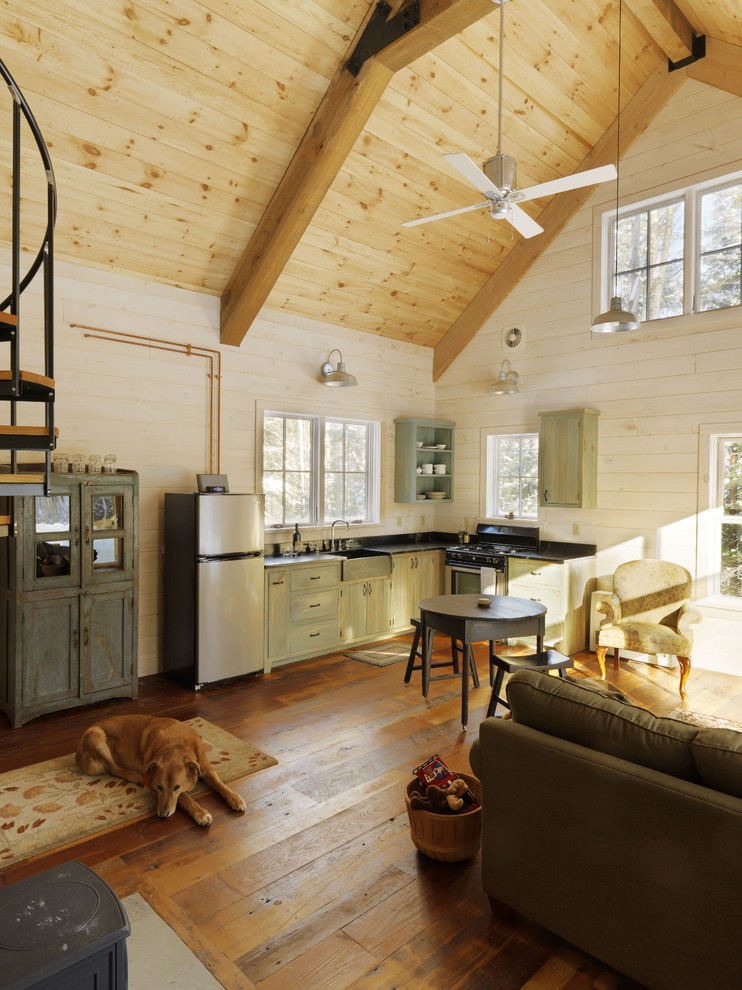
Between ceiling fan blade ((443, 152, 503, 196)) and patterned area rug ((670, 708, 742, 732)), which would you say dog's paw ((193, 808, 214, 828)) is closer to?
patterned area rug ((670, 708, 742, 732))

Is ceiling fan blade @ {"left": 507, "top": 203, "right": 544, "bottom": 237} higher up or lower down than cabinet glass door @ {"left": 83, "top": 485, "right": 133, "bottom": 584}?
higher up

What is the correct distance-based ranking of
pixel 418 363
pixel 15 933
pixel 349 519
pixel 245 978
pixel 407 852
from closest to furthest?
pixel 15 933 → pixel 245 978 → pixel 407 852 → pixel 349 519 → pixel 418 363

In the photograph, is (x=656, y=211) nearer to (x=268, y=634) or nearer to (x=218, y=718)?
(x=268, y=634)

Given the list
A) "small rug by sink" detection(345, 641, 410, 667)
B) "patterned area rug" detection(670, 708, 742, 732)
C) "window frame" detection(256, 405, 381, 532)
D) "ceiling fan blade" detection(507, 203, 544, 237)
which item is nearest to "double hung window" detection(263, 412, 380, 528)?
"window frame" detection(256, 405, 381, 532)

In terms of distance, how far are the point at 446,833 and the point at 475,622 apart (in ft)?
5.09

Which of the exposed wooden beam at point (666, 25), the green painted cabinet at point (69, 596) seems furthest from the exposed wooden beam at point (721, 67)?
the green painted cabinet at point (69, 596)

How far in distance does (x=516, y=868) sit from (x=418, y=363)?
18.7 ft

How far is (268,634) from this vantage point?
5.13 m

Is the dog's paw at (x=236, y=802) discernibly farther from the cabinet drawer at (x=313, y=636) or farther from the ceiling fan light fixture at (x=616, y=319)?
the ceiling fan light fixture at (x=616, y=319)

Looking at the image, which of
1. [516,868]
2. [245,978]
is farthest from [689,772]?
[245,978]

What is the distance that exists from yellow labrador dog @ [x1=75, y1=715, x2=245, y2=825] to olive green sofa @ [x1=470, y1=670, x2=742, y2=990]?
4.71ft

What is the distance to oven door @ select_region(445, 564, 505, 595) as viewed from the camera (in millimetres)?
5988

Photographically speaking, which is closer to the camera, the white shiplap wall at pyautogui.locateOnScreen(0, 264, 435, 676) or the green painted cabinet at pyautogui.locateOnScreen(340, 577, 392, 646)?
the white shiplap wall at pyautogui.locateOnScreen(0, 264, 435, 676)

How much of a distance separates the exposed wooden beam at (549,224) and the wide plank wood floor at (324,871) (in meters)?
4.19
